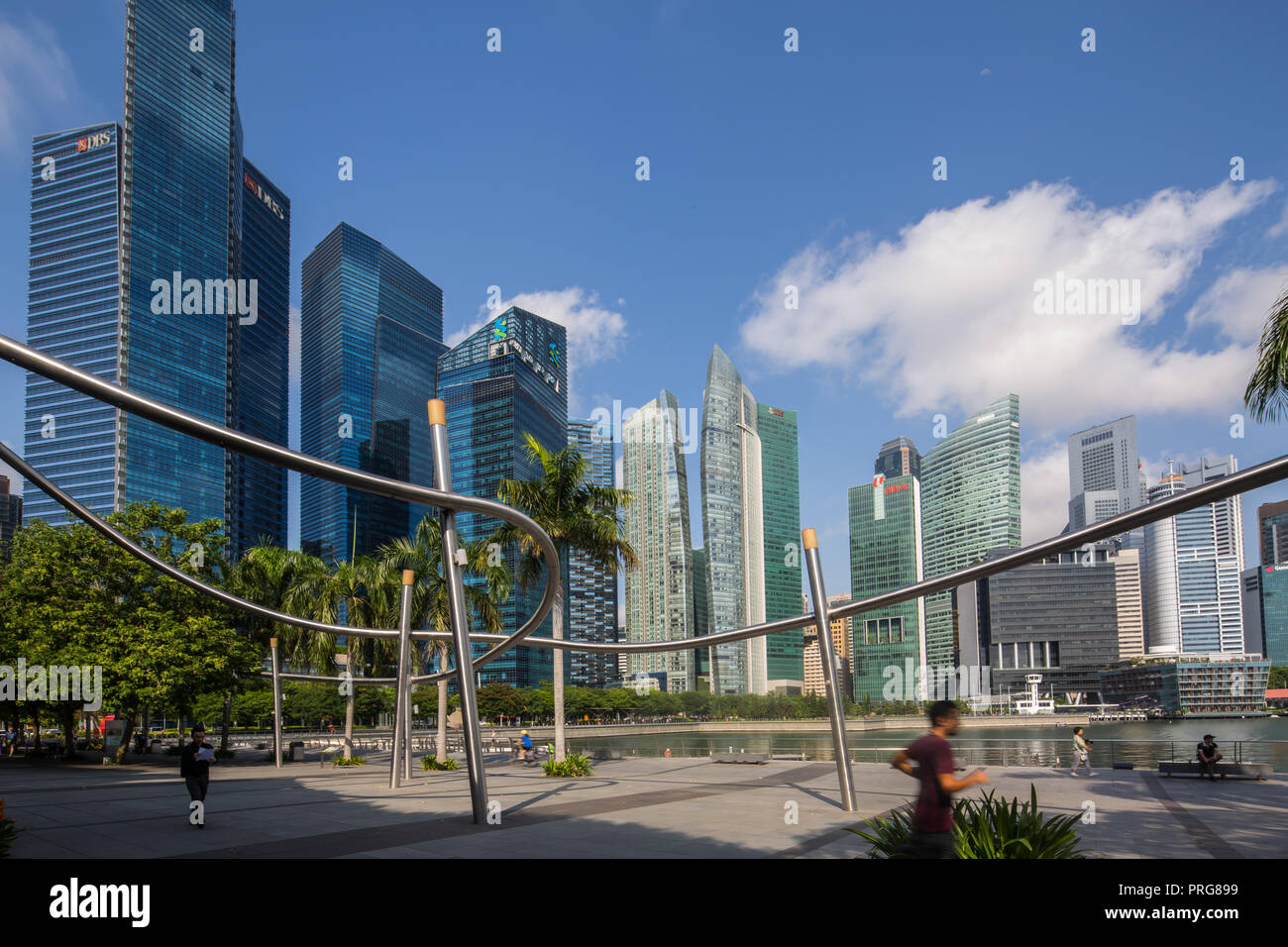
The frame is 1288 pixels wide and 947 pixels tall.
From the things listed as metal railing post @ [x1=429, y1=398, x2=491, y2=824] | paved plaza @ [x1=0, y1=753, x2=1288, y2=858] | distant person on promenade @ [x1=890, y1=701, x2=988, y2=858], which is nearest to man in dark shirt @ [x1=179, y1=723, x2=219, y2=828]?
paved plaza @ [x1=0, y1=753, x2=1288, y2=858]

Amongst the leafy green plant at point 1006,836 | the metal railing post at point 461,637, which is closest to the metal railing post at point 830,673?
the metal railing post at point 461,637

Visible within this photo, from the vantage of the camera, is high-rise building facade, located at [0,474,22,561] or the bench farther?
high-rise building facade, located at [0,474,22,561]

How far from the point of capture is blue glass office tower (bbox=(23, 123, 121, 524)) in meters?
138

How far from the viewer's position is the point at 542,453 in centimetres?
2697

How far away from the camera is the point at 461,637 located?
12.9m

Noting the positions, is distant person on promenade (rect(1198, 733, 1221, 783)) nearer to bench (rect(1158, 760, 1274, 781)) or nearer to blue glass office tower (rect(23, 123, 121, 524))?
bench (rect(1158, 760, 1274, 781))

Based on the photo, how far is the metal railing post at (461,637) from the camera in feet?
41.3

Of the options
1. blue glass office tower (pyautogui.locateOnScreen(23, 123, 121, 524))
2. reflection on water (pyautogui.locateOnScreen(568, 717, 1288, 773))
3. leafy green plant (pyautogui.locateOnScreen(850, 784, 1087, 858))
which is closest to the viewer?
leafy green plant (pyautogui.locateOnScreen(850, 784, 1087, 858))

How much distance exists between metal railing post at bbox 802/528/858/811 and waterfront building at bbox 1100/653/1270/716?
635 ft

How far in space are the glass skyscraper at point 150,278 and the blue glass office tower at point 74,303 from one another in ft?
0.88

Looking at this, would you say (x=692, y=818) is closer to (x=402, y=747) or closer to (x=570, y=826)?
(x=570, y=826)

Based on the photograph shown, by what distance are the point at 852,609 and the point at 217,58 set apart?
656 feet
